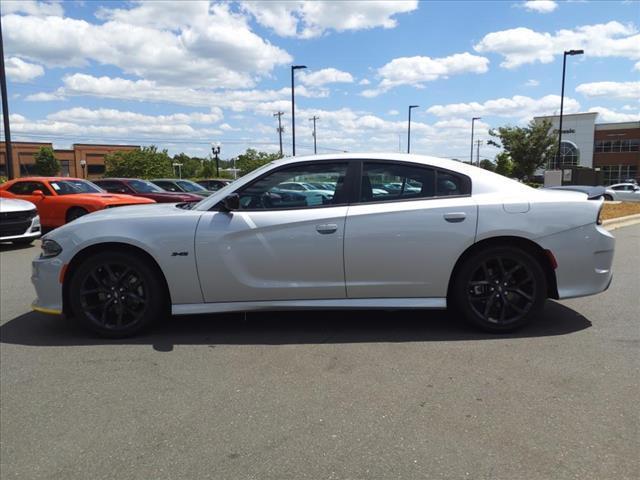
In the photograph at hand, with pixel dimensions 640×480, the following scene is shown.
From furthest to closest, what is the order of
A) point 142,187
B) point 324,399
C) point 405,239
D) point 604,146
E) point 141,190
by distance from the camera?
point 604,146, point 142,187, point 141,190, point 405,239, point 324,399

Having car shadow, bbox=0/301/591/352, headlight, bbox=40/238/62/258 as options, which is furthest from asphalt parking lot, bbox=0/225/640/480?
headlight, bbox=40/238/62/258

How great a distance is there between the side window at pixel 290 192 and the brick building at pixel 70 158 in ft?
296

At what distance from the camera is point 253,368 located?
378 cm

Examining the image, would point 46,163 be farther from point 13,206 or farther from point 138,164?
point 13,206

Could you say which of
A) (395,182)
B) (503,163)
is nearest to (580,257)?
(395,182)

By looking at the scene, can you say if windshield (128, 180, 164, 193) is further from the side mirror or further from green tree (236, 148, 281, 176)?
green tree (236, 148, 281, 176)

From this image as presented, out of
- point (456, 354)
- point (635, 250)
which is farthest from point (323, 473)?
point (635, 250)

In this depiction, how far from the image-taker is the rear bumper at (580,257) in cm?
433

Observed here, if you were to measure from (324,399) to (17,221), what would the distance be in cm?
→ 923

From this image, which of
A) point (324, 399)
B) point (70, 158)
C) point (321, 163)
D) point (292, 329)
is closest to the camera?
point (324, 399)

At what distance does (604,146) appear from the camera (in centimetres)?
7225

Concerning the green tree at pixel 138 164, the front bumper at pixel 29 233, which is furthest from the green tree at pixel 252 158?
the front bumper at pixel 29 233

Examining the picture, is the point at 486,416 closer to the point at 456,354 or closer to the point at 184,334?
the point at 456,354

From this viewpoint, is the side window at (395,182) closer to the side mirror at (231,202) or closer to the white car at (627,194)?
the side mirror at (231,202)
